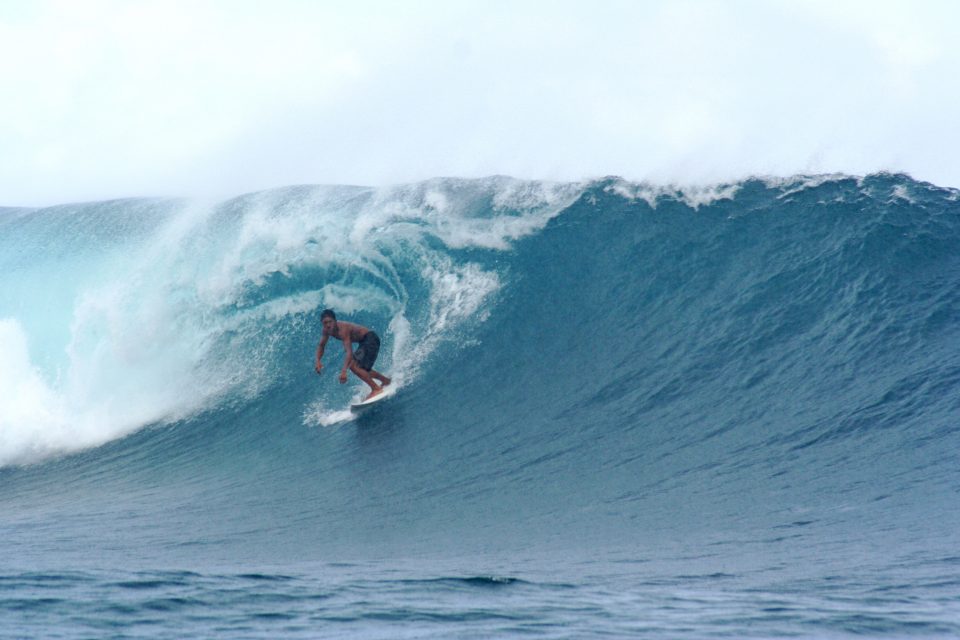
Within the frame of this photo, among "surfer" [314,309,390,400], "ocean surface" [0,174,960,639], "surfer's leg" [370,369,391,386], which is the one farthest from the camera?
"surfer's leg" [370,369,391,386]

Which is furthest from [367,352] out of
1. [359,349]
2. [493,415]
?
[493,415]

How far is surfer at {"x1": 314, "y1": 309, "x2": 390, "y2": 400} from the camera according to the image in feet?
43.1

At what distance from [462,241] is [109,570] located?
970cm

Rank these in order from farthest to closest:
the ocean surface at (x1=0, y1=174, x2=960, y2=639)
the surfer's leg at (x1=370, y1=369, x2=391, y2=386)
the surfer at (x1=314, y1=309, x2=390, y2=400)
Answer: the surfer's leg at (x1=370, y1=369, x2=391, y2=386) < the surfer at (x1=314, y1=309, x2=390, y2=400) < the ocean surface at (x1=0, y1=174, x2=960, y2=639)

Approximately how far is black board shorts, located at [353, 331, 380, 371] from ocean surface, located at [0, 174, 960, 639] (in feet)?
1.97

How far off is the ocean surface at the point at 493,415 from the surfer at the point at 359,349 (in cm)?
48

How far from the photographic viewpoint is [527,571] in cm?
716

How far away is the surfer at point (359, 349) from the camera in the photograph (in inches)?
517

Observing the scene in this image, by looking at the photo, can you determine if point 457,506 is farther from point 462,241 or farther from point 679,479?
point 462,241

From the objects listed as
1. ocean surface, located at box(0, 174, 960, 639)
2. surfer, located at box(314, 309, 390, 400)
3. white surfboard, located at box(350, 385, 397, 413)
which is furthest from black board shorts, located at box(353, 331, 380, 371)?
ocean surface, located at box(0, 174, 960, 639)

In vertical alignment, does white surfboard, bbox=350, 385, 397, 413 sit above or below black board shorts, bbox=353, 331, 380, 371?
below

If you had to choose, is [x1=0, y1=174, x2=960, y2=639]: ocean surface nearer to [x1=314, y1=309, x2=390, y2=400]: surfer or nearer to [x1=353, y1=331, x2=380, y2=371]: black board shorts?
[x1=314, y1=309, x2=390, y2=400]: surfer

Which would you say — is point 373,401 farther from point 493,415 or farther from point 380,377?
point 493,415

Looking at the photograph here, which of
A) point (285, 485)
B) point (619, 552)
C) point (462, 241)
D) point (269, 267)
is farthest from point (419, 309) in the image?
point (619, 552)
